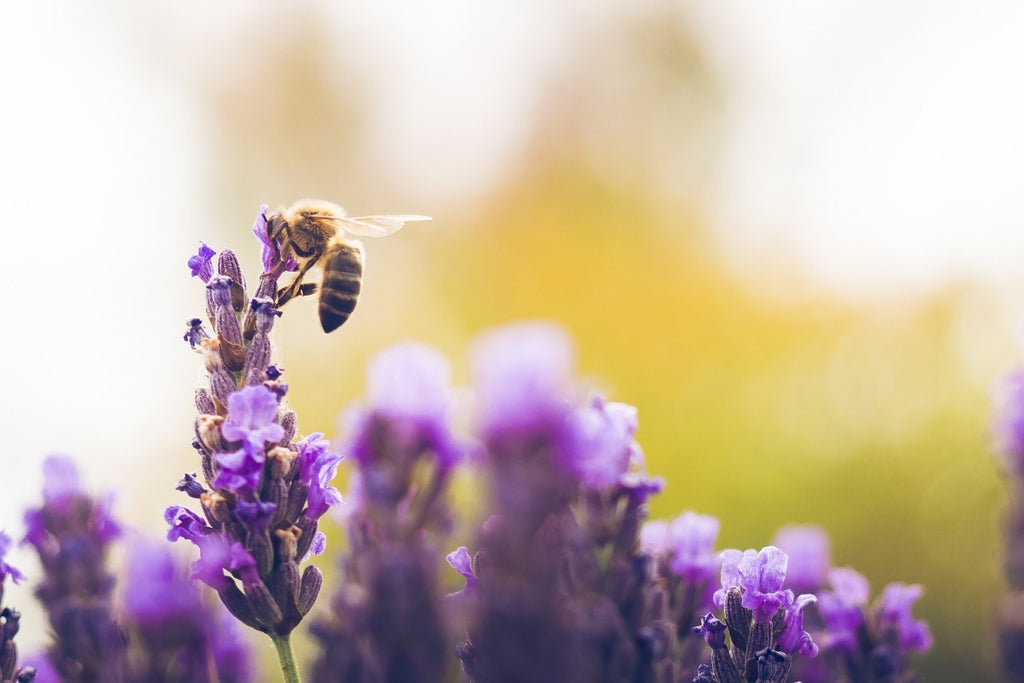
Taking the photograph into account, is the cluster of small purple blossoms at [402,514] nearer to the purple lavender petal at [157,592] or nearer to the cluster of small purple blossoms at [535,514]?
the cluster of small purple blossoms at [535,514]

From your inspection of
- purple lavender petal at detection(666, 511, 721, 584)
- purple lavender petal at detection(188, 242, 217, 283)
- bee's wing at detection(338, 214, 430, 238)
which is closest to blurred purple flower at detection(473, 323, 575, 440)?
purple lavender petal at detection(666, 511, 721, 584)

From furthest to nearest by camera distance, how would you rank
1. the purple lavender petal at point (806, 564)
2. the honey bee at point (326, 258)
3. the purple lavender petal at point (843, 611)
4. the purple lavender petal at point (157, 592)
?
1. the honey bee at point (326, 258)
2. the purple lavender petal at point (806, 564)
3. the purple lavender petal at point (843, 611)
4. the purple lavender petal at point (157, 592)

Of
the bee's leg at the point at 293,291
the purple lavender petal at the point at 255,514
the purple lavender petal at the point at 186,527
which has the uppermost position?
the bee's leg at the point at 293,291

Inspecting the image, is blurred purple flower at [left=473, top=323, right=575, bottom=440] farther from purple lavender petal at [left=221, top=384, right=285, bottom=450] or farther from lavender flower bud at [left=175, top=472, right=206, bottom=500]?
lavender flower bud at [left=175, top=472, right=206, bottom=500]

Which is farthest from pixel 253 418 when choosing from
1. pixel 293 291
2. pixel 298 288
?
pixel 298 288

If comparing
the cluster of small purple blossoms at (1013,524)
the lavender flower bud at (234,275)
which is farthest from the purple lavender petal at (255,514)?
the cluster of small purple blossoms at (1013,524)

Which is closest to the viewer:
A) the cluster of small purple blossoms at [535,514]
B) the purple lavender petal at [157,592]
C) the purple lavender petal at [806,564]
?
the cluster of small purple blossoms at [535,514]

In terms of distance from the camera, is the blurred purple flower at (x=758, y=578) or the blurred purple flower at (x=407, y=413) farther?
the blurred purple flower at (x=758, y=578)

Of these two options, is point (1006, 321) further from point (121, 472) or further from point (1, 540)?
point (121, 472)
